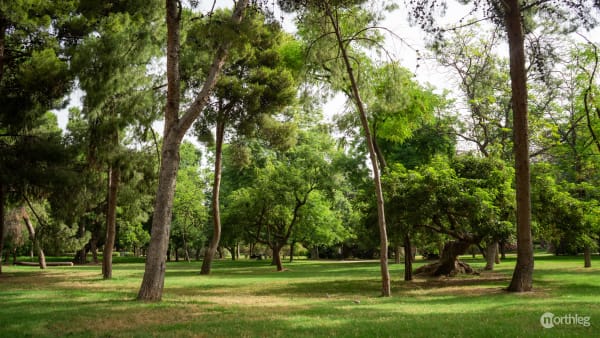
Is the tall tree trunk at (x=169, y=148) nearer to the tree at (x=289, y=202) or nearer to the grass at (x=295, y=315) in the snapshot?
the grass at (x=295, y=315)

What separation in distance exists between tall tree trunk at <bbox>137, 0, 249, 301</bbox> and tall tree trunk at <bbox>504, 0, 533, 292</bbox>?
344 inches

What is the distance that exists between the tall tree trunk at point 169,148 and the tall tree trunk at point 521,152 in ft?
28.7

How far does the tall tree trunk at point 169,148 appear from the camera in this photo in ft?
40.1

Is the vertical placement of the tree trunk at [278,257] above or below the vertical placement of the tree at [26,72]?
below

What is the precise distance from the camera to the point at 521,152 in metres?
14.6

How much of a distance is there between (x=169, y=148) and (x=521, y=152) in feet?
36.6

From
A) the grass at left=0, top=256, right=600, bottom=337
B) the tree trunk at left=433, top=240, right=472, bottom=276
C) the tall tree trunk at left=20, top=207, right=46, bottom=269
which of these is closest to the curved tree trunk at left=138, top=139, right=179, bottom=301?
the grass at left=0, top=256, right=600, bottom=337

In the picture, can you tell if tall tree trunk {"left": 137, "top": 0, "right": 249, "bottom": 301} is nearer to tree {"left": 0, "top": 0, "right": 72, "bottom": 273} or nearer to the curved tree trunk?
the curved tree trunk

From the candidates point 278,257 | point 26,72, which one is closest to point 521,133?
point 26,72

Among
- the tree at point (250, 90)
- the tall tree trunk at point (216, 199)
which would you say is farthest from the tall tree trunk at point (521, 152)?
the tall tree trunk at point (216, 199)

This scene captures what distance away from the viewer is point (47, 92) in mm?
16516

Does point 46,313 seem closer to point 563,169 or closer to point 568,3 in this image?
point 568,3

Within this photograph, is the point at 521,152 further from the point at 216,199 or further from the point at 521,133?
the point at 216,199

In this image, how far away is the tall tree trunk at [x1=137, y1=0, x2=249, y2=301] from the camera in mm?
12219
